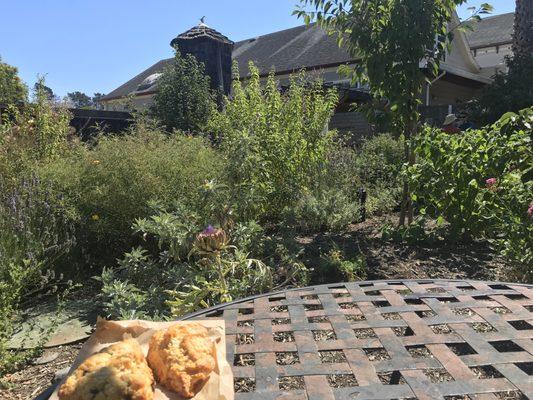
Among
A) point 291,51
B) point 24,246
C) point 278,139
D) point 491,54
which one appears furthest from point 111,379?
point 491,54

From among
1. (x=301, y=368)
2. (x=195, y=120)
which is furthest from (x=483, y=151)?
(x=195, y=120)

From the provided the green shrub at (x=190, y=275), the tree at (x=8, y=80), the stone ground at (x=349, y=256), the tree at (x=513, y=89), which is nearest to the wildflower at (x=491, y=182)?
the stone ground at (x=349, y=256)

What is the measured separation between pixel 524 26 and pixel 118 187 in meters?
9.73

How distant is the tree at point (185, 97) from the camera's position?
8281 mm

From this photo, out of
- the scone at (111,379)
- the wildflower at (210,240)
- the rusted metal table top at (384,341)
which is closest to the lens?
the scone at (111,379)

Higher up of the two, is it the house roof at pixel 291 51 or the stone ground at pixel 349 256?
the house roof at pixel 291 51

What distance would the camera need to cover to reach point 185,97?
328 inches

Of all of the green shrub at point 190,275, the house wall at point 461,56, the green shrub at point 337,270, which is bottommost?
the green shrub at point 337,270

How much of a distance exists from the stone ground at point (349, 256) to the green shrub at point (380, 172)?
1.52 m

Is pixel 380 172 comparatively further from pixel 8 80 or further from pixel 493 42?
pixel 493 42

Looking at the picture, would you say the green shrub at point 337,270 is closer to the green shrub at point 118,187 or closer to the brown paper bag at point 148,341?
the green shrub at point 118,187

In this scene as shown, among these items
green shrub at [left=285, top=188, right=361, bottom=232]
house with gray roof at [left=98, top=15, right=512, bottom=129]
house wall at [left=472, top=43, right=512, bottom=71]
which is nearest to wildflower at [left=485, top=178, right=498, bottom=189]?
green shrub at [left=285, top=188, right=361, bottom=232]

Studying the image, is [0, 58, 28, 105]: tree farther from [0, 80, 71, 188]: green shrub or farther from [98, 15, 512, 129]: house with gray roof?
[0, 80, 71, 188]: green shrub

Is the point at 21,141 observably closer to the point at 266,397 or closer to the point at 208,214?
the point at 208,214
